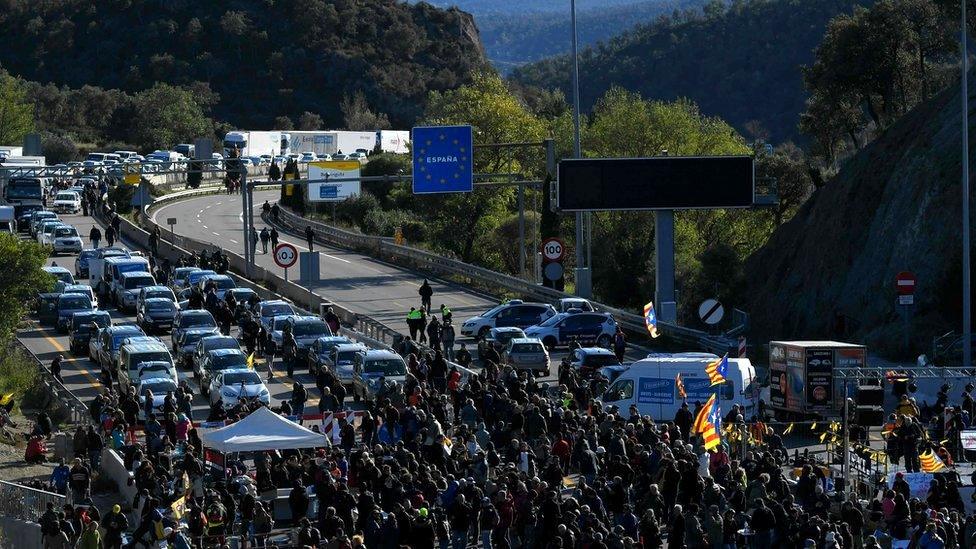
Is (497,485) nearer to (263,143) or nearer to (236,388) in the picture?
(236,388)

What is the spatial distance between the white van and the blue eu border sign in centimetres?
2339

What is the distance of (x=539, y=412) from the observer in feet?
96.7

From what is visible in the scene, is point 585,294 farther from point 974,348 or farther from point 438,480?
point 438,480

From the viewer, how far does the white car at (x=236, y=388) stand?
3488cm

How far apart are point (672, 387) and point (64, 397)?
14.4 m

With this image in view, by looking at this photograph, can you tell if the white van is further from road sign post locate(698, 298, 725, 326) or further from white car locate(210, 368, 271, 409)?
white car locate(210, 368, 271, 409)

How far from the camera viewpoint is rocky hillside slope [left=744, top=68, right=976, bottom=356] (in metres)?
49.2

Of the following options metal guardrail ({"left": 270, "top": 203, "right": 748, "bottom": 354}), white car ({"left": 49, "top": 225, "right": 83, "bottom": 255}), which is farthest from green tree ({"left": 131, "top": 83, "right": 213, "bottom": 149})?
white car ({"left": 49, "top": 225, "right": 83, "bottom": 255})

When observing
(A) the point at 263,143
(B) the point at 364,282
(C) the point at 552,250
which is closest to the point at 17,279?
(B) the point at 364,282

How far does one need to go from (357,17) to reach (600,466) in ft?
518

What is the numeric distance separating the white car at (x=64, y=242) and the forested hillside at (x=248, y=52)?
102543 mm

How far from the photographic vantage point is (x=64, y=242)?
6525 centimetres

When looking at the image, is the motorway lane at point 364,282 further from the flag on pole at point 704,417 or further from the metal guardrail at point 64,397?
the flag on pole at point 704,417

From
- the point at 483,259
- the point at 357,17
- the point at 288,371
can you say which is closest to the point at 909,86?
the point at 483,259
